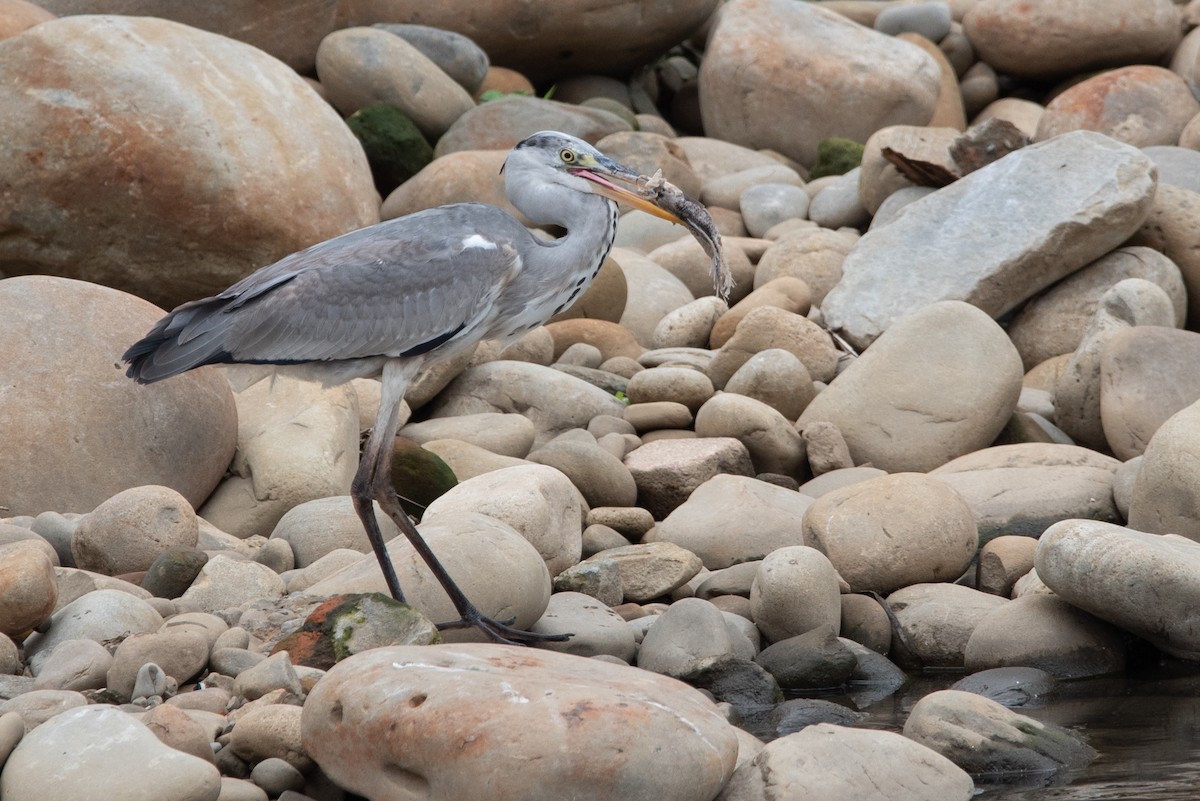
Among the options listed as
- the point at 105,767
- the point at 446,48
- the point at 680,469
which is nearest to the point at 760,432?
the point at 680,469

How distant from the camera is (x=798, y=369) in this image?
9.84m

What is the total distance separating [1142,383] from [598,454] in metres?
3.23

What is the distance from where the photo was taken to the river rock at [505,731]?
14.5 ft

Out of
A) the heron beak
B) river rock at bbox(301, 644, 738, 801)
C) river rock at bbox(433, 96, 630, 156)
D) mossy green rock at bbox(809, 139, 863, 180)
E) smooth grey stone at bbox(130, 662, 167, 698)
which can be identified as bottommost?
mossy green rock at bbox(809, 139, 863, 180)

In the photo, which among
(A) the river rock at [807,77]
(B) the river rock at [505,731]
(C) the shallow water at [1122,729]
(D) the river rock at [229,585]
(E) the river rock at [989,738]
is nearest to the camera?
(B) the river rock at [505,731]

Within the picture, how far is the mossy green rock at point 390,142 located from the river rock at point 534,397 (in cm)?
412

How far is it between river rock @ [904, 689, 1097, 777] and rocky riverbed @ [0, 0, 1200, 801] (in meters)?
0.02

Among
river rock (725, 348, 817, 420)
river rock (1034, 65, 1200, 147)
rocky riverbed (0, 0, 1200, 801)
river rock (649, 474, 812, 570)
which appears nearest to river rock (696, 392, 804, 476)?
rocky riverbed (0, 0, 1200, 801)

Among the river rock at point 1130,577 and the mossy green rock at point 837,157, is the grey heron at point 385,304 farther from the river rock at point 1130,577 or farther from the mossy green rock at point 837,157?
the mossy green rock at point 837,157

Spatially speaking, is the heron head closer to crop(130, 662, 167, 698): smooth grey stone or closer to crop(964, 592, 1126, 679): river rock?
crop(964, 592, 1126, 679): river rock

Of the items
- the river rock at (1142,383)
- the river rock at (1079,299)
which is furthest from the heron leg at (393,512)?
the river rock at (1079,299)

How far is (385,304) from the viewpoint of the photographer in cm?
652

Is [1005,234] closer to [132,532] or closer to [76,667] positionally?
[132,532]

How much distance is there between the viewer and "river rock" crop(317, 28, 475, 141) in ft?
44.9
